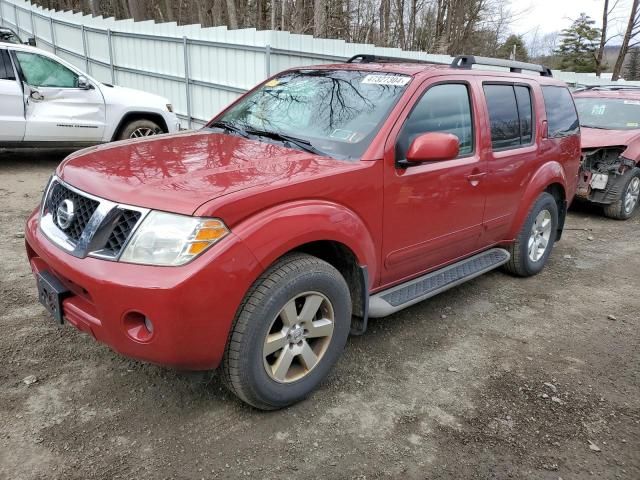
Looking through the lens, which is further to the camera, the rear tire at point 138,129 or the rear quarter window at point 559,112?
the rear tire at point 138,129

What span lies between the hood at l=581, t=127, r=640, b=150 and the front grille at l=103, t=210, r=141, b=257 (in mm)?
6704

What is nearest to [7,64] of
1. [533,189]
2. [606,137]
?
[533,189]

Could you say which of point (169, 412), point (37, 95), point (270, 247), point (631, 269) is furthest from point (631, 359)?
point (37, 95)

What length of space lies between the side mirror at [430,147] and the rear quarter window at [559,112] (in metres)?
2.10

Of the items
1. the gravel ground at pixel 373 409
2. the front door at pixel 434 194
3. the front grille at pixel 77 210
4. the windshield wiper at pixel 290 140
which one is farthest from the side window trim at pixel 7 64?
the front door at pixel 434 194

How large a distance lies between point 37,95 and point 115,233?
6198 millimetres

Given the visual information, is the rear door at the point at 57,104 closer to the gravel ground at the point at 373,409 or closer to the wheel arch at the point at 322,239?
the gravel ground at the point at 373,409

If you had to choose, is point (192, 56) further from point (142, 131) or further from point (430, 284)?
point (430, 284)

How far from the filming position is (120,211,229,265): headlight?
235cm

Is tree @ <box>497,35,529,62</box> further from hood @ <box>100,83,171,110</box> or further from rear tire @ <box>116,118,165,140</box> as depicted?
rear tire @ <box>116,118,165,140</box>

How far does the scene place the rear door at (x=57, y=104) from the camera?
24.5 feet

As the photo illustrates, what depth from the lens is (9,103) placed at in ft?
23.9

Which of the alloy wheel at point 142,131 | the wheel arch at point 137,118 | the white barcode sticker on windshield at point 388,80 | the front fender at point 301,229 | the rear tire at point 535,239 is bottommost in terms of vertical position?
the rear tire at point 535,239

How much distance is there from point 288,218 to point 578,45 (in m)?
58.6
